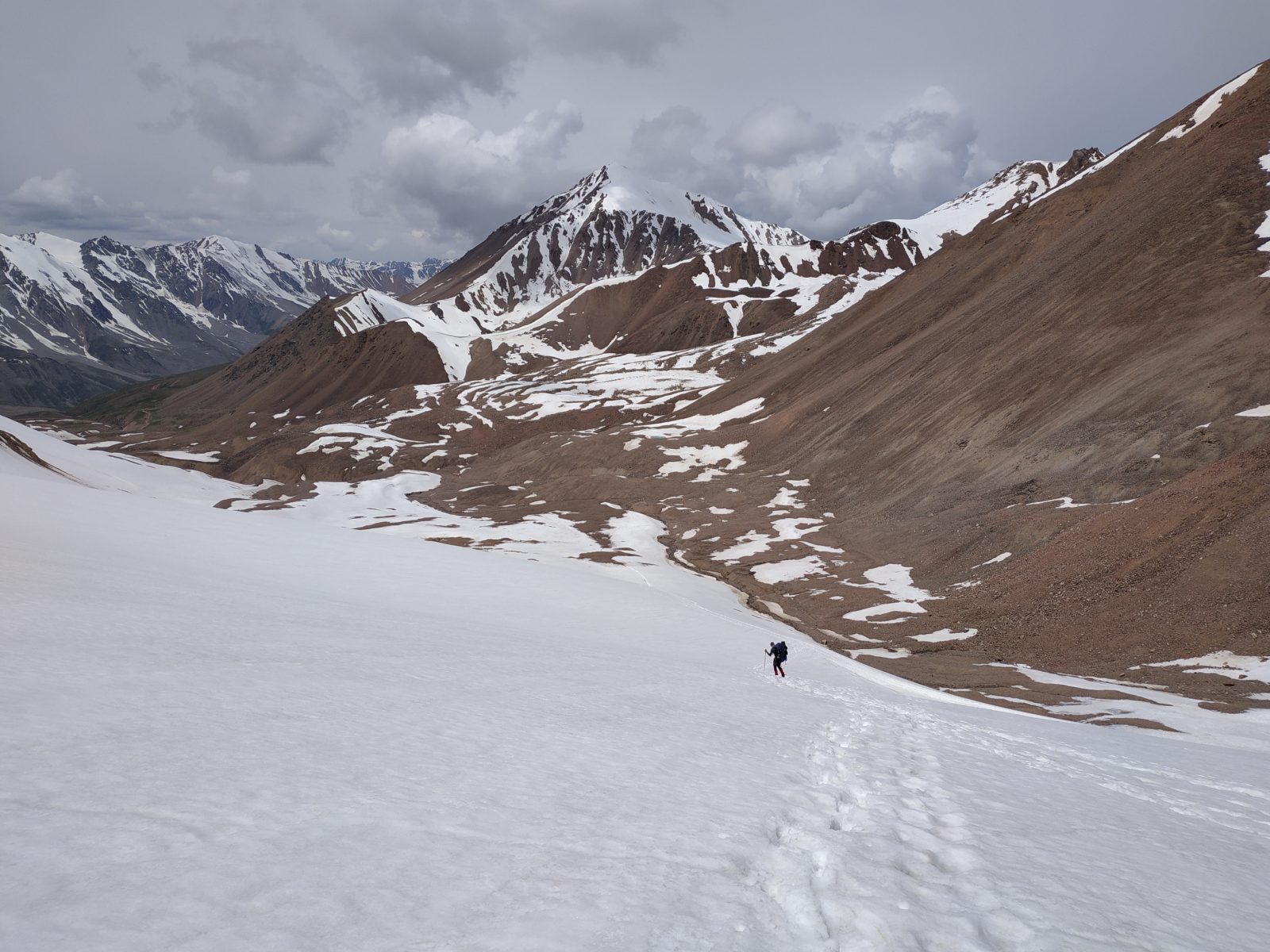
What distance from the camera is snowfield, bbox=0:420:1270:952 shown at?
13.2 feet

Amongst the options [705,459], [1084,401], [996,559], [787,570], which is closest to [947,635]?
[996,559]

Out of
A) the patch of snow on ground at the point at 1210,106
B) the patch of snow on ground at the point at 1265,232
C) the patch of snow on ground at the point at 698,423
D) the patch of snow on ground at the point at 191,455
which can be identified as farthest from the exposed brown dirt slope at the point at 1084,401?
the patch of snow on ground at the point at 191,455

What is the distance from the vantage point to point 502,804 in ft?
18.9

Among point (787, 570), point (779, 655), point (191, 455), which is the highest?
point (191, 455)

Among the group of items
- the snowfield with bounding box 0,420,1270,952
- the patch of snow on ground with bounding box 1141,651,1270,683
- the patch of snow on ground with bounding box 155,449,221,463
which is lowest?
the snowfield with bounding box 0,420,1270,952

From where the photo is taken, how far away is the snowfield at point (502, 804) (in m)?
4.02

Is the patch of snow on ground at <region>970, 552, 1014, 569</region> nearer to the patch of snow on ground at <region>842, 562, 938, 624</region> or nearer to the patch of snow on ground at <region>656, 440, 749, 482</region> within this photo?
the patch of snow on ground at <region>842, 562, 938, 624</region>

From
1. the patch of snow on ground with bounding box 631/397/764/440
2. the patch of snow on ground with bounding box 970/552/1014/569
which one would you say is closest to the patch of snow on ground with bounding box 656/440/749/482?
the patch of snow on ground with bounding box 631/397/764/440

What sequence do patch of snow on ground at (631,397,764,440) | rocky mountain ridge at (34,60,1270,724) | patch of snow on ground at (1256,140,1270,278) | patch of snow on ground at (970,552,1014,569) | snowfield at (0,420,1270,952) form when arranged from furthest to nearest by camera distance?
patch of snow on ground at (631,397,764,440) < patch of snow on ground at (1256,140,1270,278) < patch of snow on ground at (970,552,1014,569) < rocky mountain ridge at (34,60,1270,724) < snowfield at (0,420,1270,952)

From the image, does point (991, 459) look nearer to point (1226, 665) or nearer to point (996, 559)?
point (996, 559)

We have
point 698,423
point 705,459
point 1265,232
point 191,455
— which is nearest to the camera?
point 1265,232

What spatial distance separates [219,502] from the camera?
58.5 m

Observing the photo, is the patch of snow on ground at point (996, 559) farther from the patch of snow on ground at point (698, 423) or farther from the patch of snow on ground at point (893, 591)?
the patch of snow on ground at point (698, 423)

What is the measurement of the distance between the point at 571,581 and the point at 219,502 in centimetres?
4337
